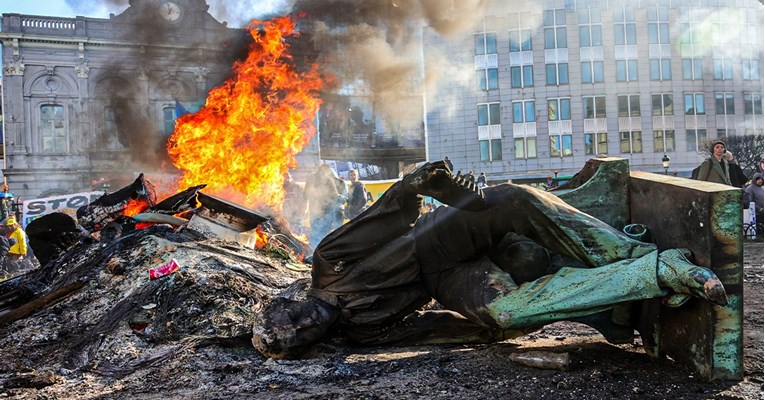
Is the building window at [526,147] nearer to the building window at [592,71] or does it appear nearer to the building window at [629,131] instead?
the building window at [592,71]

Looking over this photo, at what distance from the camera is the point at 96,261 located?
5617mm

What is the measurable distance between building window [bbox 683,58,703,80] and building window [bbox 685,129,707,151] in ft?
10.4

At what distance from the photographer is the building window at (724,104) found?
33441 mm

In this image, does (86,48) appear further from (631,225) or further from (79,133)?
(631,225)

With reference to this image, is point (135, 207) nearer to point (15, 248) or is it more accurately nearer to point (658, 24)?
point (15, 248)

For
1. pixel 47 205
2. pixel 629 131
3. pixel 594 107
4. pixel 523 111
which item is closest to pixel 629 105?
pixel 629 131

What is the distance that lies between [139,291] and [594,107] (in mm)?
33437

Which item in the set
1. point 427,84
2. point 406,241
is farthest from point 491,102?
point 406,241

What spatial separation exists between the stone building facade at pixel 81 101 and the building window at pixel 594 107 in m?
21.6

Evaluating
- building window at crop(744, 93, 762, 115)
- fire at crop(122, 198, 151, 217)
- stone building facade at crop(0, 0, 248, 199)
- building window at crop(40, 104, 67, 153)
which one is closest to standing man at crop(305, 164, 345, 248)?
fire at crop(122, 198, 151, 217)

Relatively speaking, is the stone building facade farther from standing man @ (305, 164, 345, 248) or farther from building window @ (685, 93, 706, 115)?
building window @ (685, 93, 706, 115)

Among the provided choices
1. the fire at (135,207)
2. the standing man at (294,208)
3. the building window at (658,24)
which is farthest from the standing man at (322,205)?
the building window at (658,24)

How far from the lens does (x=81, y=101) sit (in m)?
28.4

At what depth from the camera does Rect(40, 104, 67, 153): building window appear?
93.8ft
